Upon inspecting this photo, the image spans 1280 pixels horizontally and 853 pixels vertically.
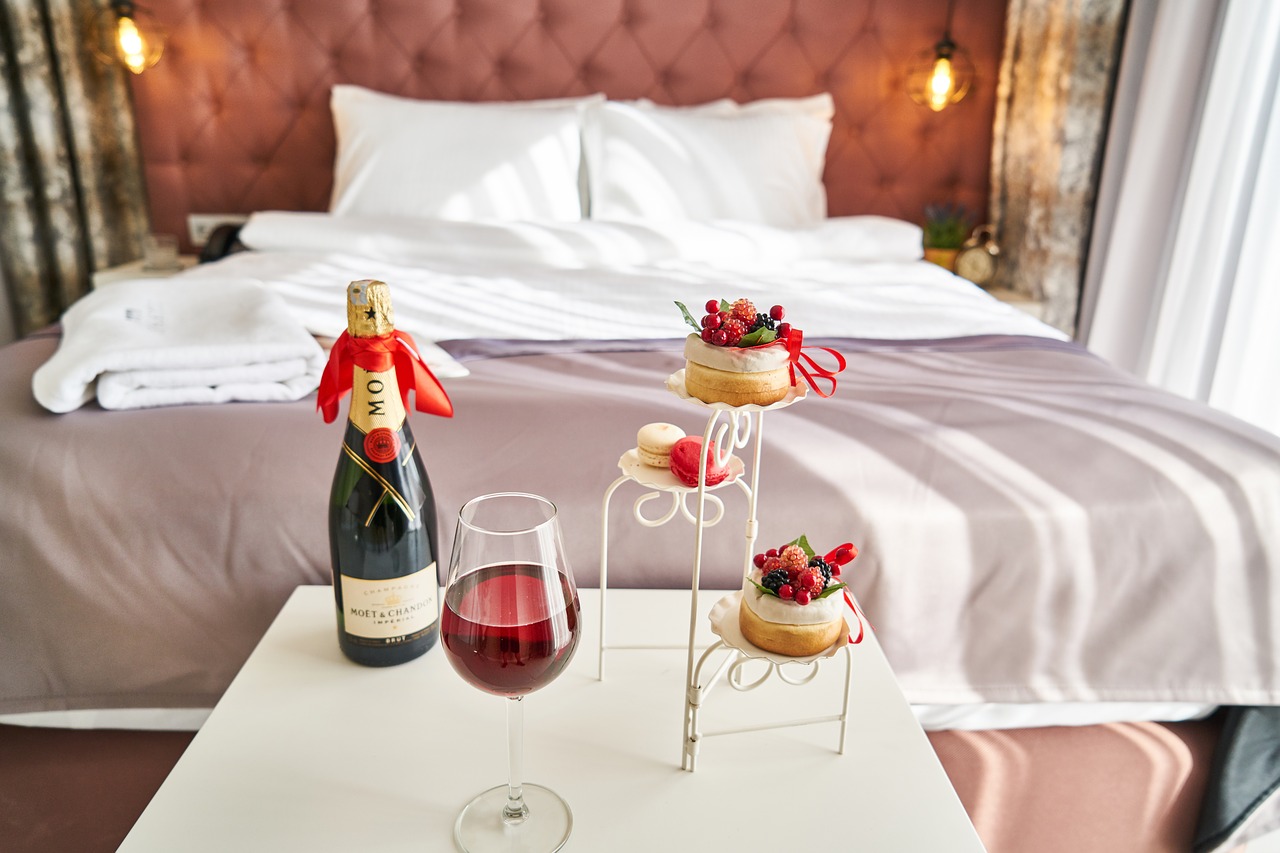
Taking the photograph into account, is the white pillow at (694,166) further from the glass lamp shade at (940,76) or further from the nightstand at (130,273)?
the nightstand at (130,273)

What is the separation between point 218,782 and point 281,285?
1.30m

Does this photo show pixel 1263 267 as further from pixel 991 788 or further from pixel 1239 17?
pixel 991 788

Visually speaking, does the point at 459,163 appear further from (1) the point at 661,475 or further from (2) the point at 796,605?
(2) the point at 796,605

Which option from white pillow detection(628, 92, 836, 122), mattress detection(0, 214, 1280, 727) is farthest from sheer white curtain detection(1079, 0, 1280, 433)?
mattress detection(0, 214, 1280, 727)

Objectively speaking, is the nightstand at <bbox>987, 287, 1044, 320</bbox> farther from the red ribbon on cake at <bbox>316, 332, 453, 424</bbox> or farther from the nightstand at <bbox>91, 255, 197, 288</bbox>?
the nightstand at <bbox>91, 255, 197, 288</bbox>

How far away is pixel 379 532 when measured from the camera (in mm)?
875

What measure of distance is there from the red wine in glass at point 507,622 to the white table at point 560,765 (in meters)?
0.16

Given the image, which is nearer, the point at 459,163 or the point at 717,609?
the point at 717,609

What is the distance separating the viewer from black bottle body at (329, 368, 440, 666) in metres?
0.86

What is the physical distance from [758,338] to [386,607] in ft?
1.47

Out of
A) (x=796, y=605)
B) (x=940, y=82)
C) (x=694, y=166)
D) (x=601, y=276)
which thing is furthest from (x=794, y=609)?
(x=940, y=82)

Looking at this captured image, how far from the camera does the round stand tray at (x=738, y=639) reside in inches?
28.1

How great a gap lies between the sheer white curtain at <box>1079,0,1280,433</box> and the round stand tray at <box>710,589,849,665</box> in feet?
6.12

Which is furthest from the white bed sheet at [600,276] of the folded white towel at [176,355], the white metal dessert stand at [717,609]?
the white metal dessert stand at [717,609]
